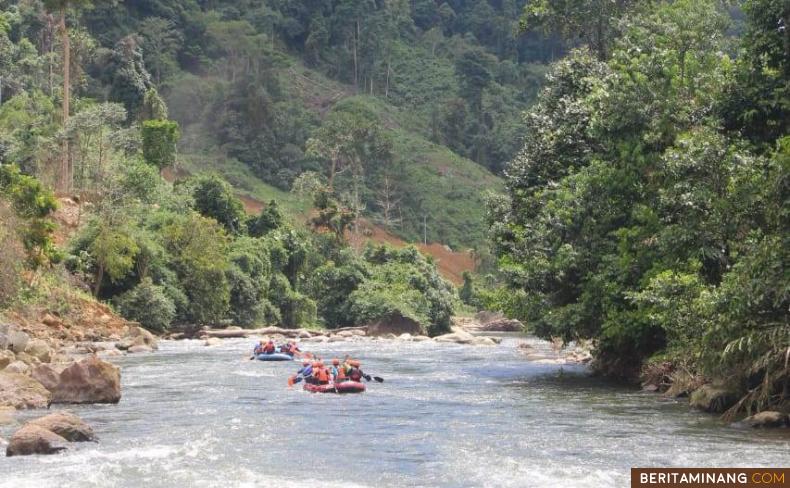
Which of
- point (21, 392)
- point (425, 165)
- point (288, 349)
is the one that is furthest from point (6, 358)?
point (425, 165)

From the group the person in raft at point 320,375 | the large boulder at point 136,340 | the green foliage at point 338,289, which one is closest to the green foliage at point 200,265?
the green foliage at point 338,289

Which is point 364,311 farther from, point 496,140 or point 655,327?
point 496,140

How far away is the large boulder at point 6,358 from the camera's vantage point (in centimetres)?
2505

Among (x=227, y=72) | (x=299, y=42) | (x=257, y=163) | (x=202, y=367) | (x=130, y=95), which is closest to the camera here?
(x=202, y=367)

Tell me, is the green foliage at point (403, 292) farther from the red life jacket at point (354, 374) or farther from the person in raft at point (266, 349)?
the red life jacket at point (354, 374)

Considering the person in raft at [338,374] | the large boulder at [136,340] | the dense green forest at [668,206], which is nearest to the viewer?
the dense green forest at [668,206]

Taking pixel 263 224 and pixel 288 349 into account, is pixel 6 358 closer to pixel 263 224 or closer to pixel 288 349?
pixel 288 349

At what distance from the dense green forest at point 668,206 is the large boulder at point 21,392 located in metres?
12.4

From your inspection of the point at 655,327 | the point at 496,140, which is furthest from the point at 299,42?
the point at 655,327

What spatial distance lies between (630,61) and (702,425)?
1068 cm

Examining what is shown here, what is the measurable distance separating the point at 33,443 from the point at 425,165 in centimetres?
9249

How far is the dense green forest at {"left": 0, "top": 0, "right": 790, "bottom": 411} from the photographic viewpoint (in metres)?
22.6

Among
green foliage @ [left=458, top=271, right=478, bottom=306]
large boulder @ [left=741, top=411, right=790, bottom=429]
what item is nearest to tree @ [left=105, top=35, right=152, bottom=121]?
green foliage @ [left=458, top=271, right=478, bottom=306]

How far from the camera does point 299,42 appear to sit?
12756 centimetres
